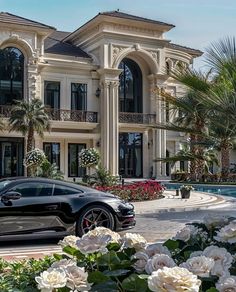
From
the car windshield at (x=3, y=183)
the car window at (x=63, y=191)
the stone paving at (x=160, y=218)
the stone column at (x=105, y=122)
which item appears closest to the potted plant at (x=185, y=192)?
the stone paving at (x=160, y=218)

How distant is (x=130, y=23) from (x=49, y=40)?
7.26 meters

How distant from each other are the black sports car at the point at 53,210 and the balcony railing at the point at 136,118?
1086 inches

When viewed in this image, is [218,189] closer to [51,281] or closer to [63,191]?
[63,191]

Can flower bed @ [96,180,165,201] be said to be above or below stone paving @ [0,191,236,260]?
above

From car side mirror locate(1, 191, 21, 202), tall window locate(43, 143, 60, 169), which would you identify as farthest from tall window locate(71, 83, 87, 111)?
car side mirror locate(1, 191, 21, 202)

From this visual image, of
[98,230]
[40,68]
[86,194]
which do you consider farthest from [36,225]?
[40,68]

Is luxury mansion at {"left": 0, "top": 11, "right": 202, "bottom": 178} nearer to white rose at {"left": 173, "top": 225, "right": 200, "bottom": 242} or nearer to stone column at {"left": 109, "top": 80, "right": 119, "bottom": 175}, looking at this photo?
stone column at {"left": 109, "top": 80, "right": 119, "bottom": 175}

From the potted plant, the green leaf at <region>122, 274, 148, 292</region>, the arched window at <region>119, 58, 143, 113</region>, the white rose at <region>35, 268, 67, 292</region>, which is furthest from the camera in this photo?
the arched window at <region>119, 58, 143, 113</region>

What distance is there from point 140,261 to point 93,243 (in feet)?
1.23

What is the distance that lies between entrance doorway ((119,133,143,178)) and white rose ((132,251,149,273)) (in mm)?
34173

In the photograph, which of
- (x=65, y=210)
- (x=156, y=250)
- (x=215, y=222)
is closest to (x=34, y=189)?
(x=65, y=210)

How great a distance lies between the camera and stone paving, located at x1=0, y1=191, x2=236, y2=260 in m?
8.59

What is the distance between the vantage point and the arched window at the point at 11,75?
111 ft

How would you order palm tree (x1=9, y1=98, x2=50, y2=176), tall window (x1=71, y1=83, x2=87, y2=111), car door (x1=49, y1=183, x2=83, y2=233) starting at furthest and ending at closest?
tall window (x1=71, y1=83, x2=87, y2=111), palm tree (x1=9, y1=98, x2=50, y2=176), car door (x1=49, y1=183, x2=83, y2=233)
